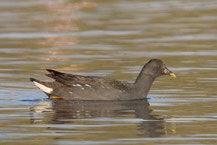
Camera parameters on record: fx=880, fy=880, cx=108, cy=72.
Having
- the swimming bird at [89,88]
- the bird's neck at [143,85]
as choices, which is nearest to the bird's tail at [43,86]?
the swimming bird at [89,88]

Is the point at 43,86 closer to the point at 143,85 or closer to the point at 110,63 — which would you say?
the point at 143,85

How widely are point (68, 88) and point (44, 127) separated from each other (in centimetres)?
322

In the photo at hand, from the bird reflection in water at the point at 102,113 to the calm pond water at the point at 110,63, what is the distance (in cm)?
2

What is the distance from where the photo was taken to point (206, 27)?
28266 mm

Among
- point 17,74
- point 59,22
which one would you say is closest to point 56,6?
point 59,22

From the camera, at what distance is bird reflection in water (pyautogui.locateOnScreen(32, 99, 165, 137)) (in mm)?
12812

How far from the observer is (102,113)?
1412 cm

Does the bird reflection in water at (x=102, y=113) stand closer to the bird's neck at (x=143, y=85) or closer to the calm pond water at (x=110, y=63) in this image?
the calm pond water at (x=110, y=63)

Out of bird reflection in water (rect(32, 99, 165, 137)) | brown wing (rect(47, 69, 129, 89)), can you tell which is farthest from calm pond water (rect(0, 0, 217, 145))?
brown wing (rect(47, 69, 129, 89))

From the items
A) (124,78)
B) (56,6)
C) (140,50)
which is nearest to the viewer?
(124,78)

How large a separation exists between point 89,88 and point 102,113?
152cm

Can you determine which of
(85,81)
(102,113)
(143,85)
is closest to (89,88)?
(85,81)

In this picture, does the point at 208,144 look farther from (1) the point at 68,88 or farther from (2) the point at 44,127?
(1) the point at 68,88

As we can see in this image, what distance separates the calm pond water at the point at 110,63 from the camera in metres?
12.3
